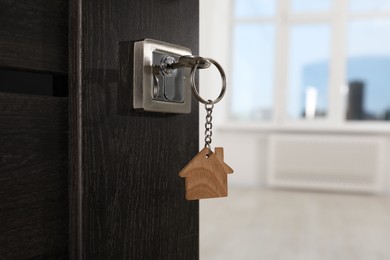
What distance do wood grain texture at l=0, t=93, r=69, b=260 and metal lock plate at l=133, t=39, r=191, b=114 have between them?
0.24 feet

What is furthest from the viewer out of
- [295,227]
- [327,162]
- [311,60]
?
[311,60]

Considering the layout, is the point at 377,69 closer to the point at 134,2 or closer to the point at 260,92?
the point at 260,92

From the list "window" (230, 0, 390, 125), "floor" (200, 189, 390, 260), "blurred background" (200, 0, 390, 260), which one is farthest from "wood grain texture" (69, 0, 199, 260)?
"window" (230, 0, 390, 125)

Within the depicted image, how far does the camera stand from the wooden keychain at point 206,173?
0.40 meters

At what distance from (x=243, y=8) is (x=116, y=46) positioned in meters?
4.33

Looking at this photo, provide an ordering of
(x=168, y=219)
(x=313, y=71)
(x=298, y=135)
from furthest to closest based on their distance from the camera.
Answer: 1. (x=313, y=71)
2. (x=298, y=135)
3. (x=168, y=219)

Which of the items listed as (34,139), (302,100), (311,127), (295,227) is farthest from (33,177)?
(302,100)

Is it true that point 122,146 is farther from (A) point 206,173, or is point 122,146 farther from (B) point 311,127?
(B) point 311,127

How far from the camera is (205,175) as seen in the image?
16.2 inches

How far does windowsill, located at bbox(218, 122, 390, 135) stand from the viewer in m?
3.94

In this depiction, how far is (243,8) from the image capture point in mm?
4461

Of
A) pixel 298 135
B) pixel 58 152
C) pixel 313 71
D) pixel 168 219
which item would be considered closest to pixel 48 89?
pixel 58 152

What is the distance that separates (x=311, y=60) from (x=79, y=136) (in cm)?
425

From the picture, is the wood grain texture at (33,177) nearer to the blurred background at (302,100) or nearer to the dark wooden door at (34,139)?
the dark wooden door at (34,139)
